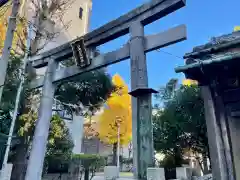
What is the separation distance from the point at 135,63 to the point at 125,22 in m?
1.54

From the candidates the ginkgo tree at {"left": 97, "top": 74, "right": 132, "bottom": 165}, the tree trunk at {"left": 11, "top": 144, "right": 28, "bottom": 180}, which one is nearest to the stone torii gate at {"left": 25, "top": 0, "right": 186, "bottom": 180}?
the tree trunk at {"left": 11, "top": 144, "right": 28, "bottom": 180}

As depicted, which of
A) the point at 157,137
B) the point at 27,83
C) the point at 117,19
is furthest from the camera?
the point at 157,137

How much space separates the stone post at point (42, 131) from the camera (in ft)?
22.9

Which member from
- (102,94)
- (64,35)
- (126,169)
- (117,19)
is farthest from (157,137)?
(126,169)

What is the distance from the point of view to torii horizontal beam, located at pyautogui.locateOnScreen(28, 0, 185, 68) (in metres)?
5.77

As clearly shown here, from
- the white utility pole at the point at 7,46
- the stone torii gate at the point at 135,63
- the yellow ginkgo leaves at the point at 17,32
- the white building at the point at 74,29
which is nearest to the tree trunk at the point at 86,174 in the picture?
the white building at the point at 74,29

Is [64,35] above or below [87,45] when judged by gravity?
above

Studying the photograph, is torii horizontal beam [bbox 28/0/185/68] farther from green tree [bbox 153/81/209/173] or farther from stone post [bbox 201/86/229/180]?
green tree [bbox 153/81/209/173]

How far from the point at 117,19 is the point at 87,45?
1.38 meters

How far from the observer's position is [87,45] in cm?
742

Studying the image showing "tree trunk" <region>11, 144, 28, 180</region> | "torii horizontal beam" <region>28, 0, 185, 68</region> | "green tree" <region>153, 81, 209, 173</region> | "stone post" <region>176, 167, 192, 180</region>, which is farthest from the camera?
"green tree" <region>153, 81, 209, 173</region>

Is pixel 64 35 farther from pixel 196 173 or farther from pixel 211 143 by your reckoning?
pixel 211 143

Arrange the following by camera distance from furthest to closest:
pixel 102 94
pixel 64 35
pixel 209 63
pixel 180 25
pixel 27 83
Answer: pixel 64 35 < pixel 102 94 < pixel 27 83 < pixel 180 25 < pixel 209 63

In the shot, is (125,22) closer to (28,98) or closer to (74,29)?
(28,98)
